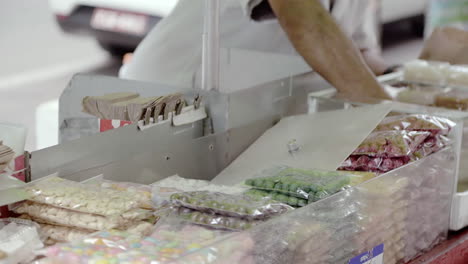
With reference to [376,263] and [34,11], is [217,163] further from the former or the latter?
[34,11]

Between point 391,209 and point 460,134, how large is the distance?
364 millimetres

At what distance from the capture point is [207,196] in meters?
1.30

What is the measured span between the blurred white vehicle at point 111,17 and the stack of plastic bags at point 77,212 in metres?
3.96

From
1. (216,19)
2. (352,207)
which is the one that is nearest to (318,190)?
(352,207)

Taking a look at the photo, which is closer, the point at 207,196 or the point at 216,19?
the point at 207,196

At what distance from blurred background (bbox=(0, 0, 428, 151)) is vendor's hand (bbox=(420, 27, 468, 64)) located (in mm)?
2744

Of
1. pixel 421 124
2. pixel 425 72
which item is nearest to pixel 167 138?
pixel 421 124

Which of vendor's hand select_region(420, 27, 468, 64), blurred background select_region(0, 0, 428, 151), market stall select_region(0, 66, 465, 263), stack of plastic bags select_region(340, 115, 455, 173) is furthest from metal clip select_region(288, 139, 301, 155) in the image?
blurred background select_region(0, 0, 428, 151)

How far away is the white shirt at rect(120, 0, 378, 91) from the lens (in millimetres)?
2322

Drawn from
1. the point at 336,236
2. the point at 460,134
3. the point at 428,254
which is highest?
the point at 460,134

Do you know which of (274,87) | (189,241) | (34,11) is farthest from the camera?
(34,11)

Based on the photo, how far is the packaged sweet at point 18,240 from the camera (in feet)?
3.51

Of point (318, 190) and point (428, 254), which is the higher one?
point (318, 190)

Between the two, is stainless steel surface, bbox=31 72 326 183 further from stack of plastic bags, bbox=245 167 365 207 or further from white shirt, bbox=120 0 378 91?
white shirt, bbox=120 0 378 91
